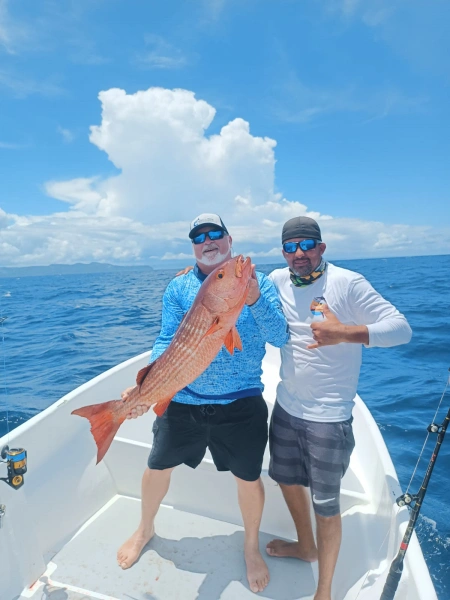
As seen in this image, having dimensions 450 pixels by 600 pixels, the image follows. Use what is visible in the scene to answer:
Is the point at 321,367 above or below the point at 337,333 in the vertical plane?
below

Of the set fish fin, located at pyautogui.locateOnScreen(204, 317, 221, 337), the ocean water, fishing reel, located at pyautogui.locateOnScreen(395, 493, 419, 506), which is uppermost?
fish fin, located at pyautogui.locateOnScreen(204, 317, 221, 337)

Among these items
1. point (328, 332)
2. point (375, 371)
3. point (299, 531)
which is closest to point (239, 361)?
point (328, 332)

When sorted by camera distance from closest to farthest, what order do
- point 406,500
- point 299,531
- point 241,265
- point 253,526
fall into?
point 241,265, point 406,500, point 253,526, point 299,531

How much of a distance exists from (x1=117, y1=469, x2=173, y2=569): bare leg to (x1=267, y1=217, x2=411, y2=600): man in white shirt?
38.5 inches

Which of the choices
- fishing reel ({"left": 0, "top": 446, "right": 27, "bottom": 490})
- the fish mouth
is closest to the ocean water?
fishing reel ({"left": 0, "top": 446, "right": 27, "bottom": 490})

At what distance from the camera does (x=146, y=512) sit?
Answer: 355 cm

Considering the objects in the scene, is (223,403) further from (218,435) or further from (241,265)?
(241,265)

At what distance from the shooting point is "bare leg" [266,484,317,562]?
332cm

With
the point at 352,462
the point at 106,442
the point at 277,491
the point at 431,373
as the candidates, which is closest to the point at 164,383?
the point at 106,442

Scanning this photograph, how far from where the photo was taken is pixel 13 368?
10.2 m

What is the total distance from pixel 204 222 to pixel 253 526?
254cm

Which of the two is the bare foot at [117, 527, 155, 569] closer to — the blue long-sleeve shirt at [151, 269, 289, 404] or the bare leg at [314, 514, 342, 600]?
the blue long-sleeve shirt at [151, 269, 289, 404]

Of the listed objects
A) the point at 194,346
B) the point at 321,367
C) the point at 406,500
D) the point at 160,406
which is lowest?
the point at 406,500

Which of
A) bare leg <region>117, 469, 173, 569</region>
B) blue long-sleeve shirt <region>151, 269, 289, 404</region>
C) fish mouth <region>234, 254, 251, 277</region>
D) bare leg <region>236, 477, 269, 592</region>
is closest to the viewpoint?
fish mouth <region>234, 254, 251, 277</region>
